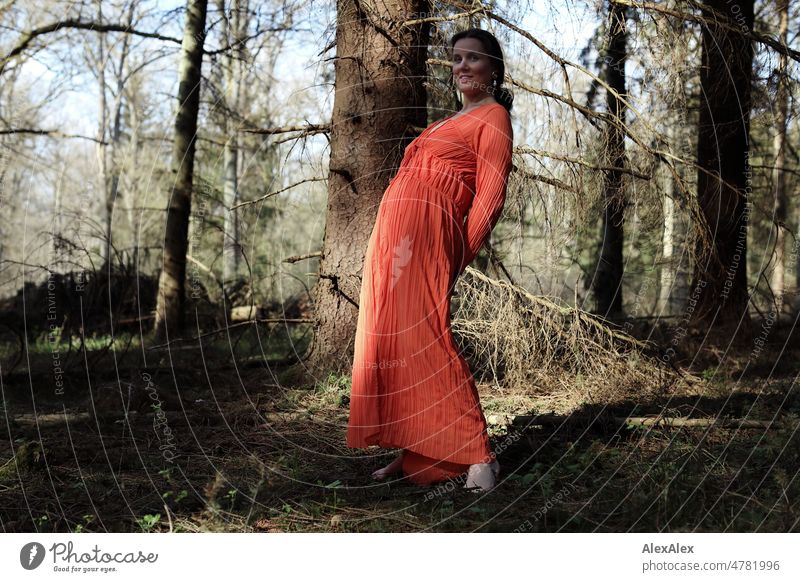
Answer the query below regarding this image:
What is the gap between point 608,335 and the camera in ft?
Answer: 17.6

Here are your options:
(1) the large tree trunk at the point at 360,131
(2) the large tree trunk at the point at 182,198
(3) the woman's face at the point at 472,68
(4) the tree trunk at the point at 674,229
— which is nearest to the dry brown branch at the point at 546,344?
(4) the tree trunk at the point at 674,229

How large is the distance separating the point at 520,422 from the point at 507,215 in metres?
1.64

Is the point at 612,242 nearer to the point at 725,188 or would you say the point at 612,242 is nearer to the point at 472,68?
the point at 725,188

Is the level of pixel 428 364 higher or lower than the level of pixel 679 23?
lower

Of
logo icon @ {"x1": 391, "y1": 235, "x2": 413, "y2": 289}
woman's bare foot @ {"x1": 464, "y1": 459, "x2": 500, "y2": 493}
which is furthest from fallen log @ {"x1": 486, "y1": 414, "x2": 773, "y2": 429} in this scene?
logo icon @ {"x1": 391, "y1": 235, "x2": 413, "y2": 289}

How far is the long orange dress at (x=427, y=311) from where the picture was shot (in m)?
3.22

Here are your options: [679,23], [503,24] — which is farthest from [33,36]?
[679,23]

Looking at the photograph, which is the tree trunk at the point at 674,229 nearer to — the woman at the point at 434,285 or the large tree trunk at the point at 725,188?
the large tree trunk at the point at 725,188

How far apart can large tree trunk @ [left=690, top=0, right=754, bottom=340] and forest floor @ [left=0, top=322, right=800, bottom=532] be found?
3.98 ft

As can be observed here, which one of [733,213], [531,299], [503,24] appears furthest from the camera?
[733,213]

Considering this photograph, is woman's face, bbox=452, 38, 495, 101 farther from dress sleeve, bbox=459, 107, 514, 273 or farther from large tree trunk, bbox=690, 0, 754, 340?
large tree trunk, bbox=690, 0, 754, 340

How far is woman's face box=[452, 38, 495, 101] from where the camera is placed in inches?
124

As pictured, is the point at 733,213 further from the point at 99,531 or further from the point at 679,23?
the point at 99,531
